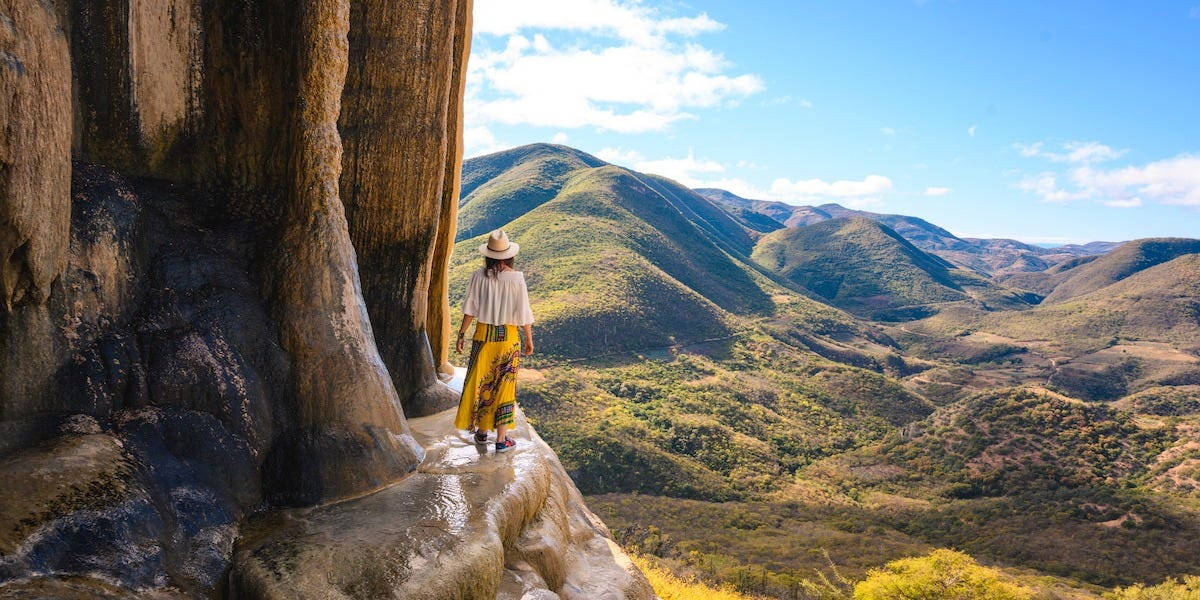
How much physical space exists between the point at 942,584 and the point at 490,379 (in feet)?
64.2

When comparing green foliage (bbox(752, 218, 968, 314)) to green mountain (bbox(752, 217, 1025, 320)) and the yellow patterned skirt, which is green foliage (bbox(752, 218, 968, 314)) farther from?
the yellow patterned skirt

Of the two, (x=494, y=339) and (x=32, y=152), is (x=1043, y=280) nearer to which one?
(x=494, y=339)

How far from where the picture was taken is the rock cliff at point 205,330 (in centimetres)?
398

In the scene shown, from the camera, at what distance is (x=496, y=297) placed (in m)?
6.15

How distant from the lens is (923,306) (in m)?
134

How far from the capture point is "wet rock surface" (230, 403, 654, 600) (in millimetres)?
4156

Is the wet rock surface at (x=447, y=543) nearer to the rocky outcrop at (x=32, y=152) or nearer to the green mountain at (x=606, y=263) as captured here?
the rocky outcrop at (x=32, y=152)

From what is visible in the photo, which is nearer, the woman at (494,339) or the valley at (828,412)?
the woman at (494,339)

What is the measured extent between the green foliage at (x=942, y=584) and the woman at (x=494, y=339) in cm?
1828

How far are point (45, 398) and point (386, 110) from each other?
12.0ft

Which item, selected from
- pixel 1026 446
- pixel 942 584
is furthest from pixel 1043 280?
pixel 942 584

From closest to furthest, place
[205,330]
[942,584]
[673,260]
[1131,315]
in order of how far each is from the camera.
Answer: [205,330]
[942,584]
[673,260]
[1131,315]

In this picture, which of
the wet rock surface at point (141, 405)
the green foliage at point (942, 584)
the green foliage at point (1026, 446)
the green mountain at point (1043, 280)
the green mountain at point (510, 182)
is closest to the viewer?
the wet rock surface at point (141, 405)

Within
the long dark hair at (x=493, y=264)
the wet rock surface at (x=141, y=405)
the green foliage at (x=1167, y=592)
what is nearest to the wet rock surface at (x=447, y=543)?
the wet rock surface at (x=141, y=405)
